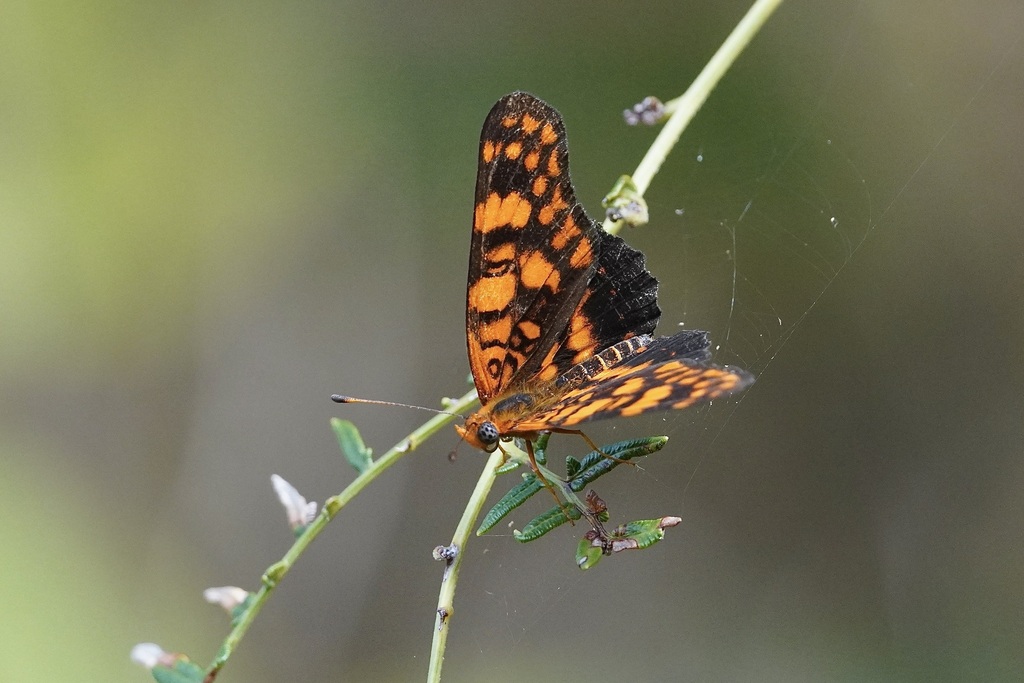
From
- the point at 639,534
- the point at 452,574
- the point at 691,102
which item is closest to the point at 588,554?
the point at 639,534

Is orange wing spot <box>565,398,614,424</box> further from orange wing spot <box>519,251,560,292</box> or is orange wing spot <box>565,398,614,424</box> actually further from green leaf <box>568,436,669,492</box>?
orange wing spot <box>519,251,560,292</box>

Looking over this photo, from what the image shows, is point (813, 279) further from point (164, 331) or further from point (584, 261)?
point (164, 331)

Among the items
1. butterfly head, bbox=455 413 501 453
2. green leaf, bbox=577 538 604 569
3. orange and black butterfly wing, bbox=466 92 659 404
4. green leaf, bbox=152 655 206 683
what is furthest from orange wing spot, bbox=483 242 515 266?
green leaf, bbox=152 655 206 683

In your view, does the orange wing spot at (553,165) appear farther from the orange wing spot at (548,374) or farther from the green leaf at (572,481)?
→ the green leaf at (572,481)

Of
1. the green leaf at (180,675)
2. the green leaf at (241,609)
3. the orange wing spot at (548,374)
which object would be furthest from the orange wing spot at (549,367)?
the green leaf at (180,675)

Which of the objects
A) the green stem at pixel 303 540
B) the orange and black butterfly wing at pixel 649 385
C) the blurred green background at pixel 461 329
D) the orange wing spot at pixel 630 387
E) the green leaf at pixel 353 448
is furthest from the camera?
the blurred green background at pixel 461 329

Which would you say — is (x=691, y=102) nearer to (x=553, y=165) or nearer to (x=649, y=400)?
(x=553, y=165)
